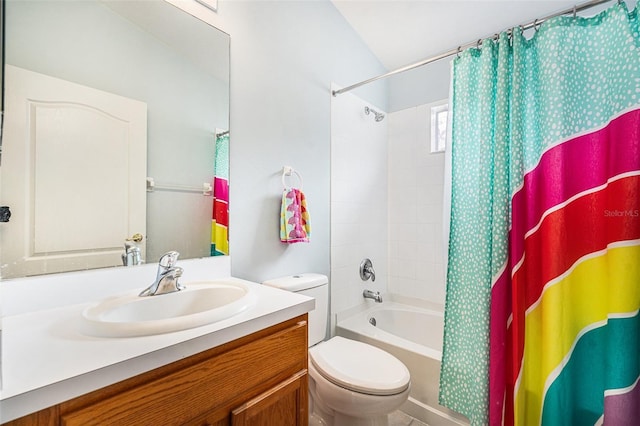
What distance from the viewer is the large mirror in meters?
0.84

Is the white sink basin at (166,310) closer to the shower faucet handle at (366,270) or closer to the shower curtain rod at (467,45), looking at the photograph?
the shower faucet handle at (366,270)

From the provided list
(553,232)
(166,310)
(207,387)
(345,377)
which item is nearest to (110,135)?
(166,310)

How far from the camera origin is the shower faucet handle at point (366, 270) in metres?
2.17

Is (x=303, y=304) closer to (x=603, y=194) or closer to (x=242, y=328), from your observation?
(x=242, y=328)

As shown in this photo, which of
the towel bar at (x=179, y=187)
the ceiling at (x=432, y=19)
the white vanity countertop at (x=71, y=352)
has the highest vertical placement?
the ceiling at (x=432, y=19)

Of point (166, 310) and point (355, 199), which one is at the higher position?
point (355, 199)

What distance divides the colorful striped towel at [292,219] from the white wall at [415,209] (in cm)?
115

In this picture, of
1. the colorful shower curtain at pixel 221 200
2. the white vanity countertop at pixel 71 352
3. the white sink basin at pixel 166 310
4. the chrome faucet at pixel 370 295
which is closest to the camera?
the white vanity countertop at pixel 71 352

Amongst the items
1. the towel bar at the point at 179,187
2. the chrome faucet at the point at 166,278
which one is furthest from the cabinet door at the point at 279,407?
the towel bar at the point at 179,187

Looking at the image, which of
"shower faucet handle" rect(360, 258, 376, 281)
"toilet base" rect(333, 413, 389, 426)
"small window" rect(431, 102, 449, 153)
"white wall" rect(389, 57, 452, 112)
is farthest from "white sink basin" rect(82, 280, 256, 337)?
"white wall" rect(389, 57, 452, 112)

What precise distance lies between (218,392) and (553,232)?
1291mm

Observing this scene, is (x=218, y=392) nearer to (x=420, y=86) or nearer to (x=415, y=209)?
(x=415, y=209)

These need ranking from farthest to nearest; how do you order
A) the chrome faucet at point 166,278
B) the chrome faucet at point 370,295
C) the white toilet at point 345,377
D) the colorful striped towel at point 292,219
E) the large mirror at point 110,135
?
the chrome faucet at point 370,295 → the colorful striped towel at point 292,219 → the white toilet at point 345,377 → the chrome faucet at point 166,278 → the large mirror at point 110,135

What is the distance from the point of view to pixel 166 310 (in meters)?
0.97
